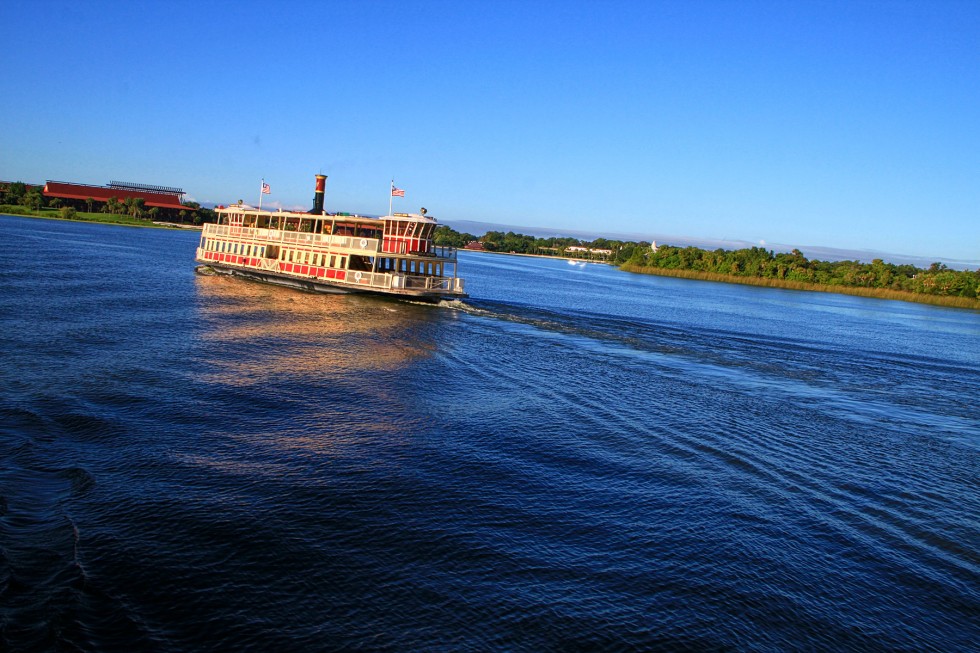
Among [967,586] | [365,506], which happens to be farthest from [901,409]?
[365,506]

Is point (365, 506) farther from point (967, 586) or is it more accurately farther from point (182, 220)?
point (182, 220)

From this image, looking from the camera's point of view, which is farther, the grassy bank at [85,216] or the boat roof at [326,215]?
the grassy bank at [85,216]

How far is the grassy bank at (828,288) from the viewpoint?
101 m

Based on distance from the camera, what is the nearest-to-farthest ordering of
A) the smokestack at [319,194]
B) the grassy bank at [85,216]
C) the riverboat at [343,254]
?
the riverboat at [343,254]
the smokestack at [319,194]
the grassy bank at [85,216]

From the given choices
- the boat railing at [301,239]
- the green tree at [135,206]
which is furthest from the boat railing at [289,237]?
the green tree at [135,206]

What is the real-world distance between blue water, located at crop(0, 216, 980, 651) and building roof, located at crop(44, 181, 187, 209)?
539 ft

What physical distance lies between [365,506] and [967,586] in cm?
1172

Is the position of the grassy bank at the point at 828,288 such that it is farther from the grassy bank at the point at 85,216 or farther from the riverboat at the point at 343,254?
the grassy bank at the point at 85,216

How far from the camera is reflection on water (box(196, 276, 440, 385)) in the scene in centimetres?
2627

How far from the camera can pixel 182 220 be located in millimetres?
189000

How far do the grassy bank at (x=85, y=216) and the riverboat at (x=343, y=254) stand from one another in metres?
117

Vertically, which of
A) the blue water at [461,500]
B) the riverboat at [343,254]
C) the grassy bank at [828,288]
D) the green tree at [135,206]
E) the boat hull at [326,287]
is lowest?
the blue water at [461,500]

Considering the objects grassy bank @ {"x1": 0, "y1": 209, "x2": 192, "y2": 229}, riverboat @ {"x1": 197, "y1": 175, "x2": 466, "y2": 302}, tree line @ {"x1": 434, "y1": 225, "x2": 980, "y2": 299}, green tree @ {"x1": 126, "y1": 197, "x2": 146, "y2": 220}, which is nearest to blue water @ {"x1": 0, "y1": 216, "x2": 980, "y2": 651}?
riverboat @ {"x1": 197, "y1": 175, "x2": 466, "y2": 302}

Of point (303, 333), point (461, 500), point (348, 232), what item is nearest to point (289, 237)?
point (348, 232)
